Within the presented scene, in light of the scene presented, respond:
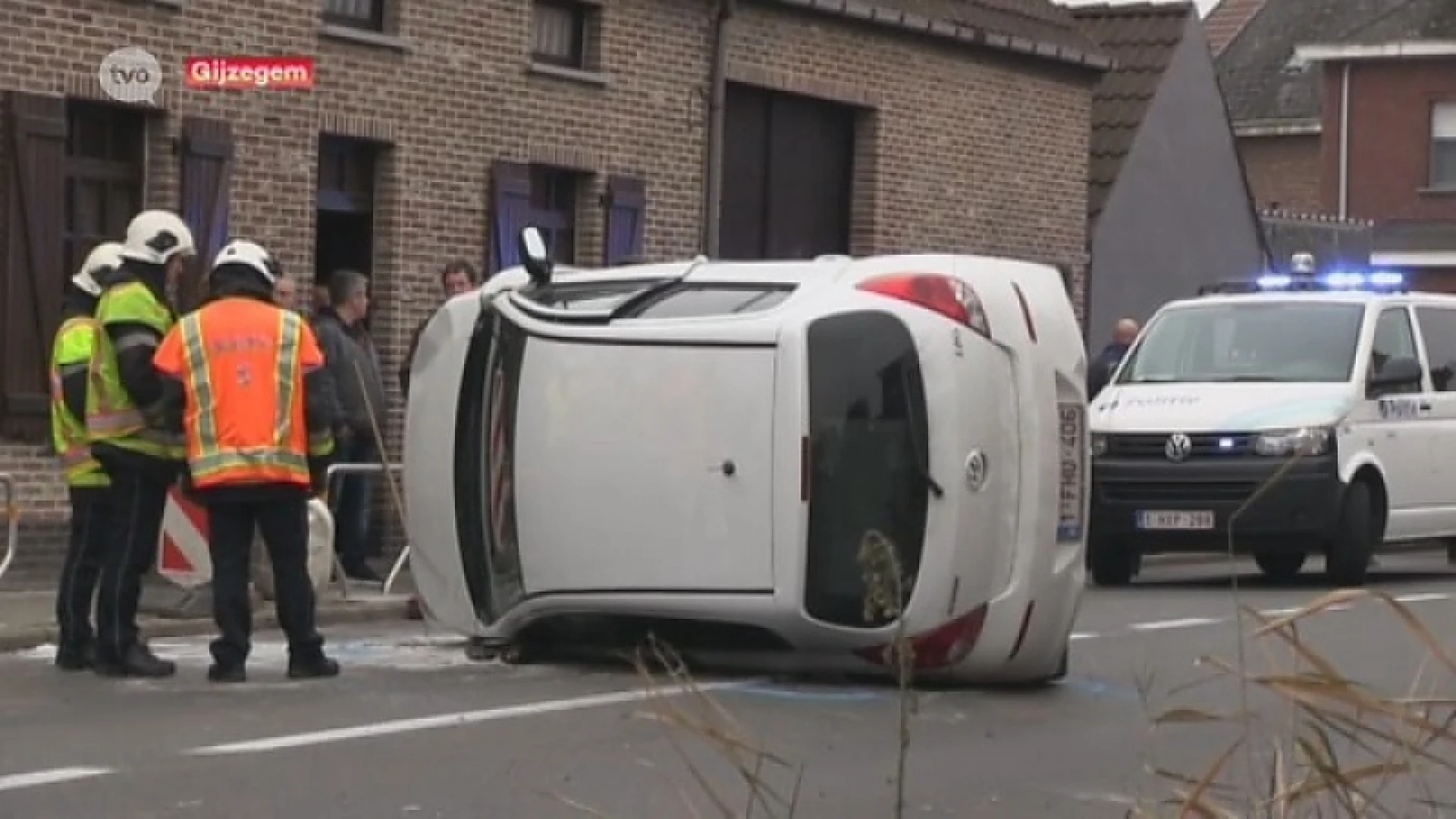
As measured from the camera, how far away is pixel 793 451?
1155cm

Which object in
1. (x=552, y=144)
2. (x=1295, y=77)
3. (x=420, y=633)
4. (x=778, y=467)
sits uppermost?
(x=1295, y=77)

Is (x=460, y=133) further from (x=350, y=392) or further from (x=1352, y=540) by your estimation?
(x=1352, y=540)

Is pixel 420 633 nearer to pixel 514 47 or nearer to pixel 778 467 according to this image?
pixel 778 467

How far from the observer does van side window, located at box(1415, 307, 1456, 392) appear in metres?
20.4

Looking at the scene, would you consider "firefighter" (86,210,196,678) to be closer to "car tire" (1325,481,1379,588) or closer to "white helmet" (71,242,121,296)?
"white helmet" (71,242,121,296)

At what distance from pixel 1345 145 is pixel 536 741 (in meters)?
42.5

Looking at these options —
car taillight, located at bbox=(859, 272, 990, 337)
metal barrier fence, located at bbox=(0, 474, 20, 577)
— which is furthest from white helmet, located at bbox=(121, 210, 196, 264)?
metal barrier fence, located at bbox=(0, 474, 20, 577)

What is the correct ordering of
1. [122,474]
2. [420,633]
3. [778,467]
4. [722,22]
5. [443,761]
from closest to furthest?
1. [443,761]
2. [778,467]
3. [122,474]
4. [420,633]
5. [722,22]

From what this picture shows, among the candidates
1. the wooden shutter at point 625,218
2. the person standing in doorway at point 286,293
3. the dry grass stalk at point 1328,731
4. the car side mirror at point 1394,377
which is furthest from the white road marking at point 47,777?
the wooden shutter at point 625,218

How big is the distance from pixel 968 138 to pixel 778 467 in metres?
16.1

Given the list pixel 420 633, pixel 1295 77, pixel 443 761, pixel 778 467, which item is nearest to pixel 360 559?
pixel 420 633

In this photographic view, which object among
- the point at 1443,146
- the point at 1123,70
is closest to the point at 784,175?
the point at 1123,70

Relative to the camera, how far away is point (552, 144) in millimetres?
22500

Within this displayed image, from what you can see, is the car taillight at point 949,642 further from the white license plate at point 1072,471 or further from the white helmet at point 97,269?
the white helmet at point 97,269
